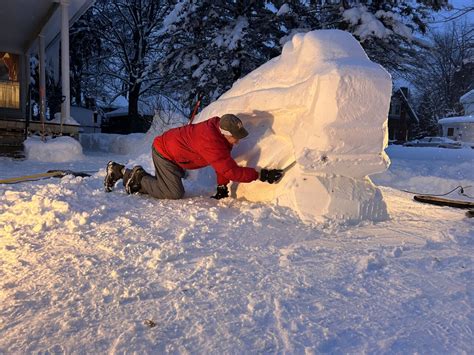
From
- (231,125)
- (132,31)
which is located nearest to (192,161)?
(231,125)

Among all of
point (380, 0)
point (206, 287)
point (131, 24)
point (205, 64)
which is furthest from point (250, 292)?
point (131, 24)

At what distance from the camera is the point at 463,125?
27.2 m

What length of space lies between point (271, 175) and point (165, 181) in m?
1.09

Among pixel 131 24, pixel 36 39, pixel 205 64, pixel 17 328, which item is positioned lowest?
pixel 17 328

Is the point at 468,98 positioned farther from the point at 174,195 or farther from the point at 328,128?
the point at 174,195

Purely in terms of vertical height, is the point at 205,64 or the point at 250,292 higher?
the point at 205,64

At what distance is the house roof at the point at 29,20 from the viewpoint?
11.2 meters

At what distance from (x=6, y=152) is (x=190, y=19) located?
19.6 ft

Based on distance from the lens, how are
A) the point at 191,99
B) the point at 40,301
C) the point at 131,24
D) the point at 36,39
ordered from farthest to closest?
1. the point at 131,24
2. the point at 36,39
3. the point at 191,99
4. the point at 40,301

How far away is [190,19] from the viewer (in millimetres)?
11742

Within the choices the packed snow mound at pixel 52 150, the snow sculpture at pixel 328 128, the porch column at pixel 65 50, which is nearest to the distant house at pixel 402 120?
the porch column at pixel 65 50

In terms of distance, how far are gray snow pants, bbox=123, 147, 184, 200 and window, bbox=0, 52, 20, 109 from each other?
12.8 m

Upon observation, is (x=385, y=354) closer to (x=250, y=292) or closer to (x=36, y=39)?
(x=250, y=292)

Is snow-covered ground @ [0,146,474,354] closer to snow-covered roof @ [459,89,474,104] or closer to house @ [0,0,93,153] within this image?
house @ [0,0,93,153]
